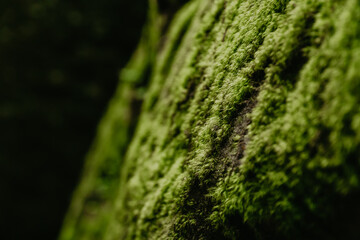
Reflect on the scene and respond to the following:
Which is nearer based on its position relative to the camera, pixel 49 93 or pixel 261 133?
pixel 261 133

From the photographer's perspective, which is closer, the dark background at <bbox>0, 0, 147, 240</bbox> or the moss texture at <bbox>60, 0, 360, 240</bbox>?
the moss texture at <bbox>60, 0, 360, 240</bbox>

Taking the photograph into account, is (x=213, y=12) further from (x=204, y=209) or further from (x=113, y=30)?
(x=113, y=30)

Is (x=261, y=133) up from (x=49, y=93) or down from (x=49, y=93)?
down

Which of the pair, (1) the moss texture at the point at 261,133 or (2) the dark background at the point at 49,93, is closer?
(1) the moss texture at the point at 261,133
